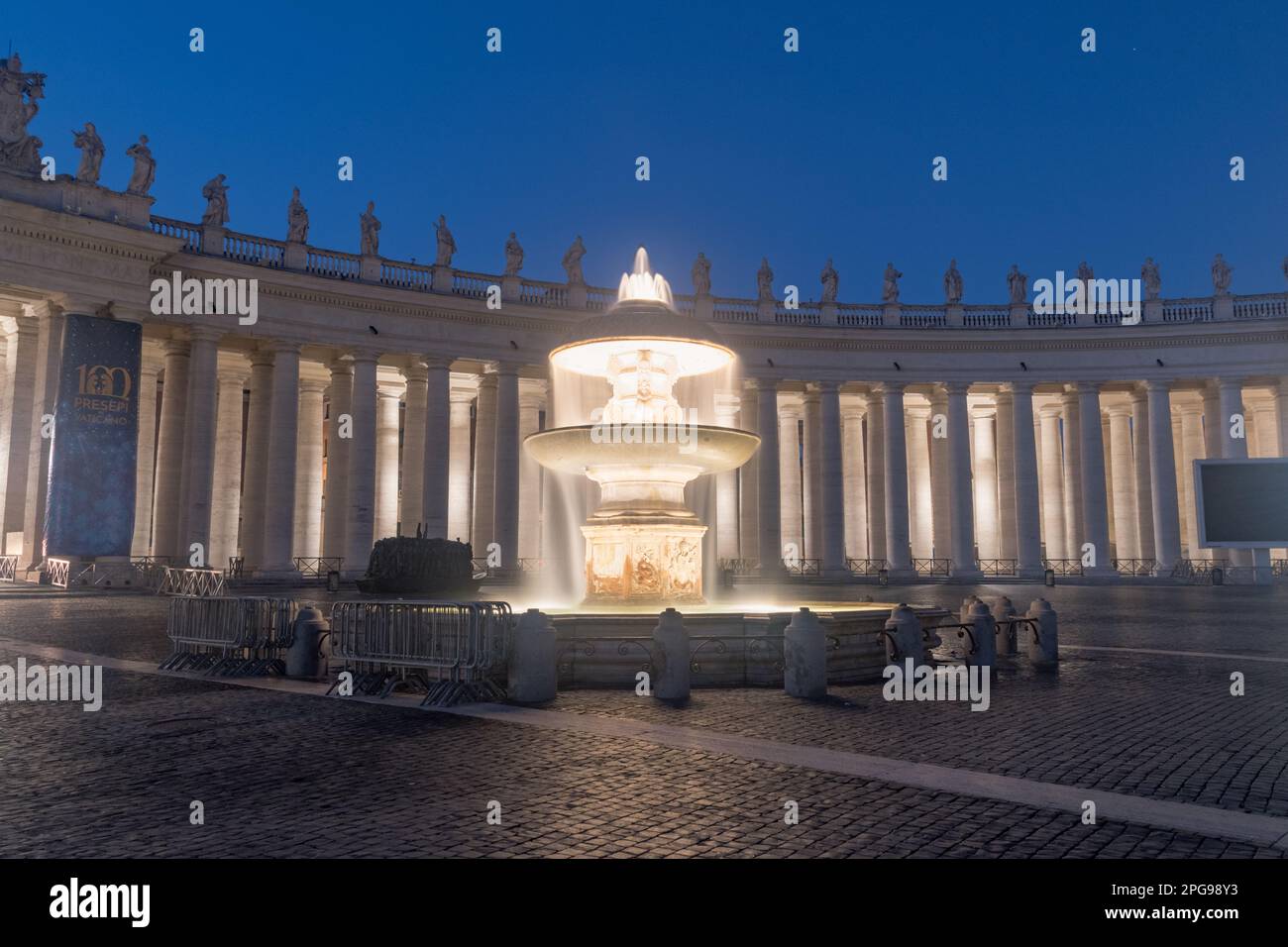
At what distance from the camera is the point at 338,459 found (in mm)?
51844

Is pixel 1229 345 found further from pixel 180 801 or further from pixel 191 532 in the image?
pixel 180 801

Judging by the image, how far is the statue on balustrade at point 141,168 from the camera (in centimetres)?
4259

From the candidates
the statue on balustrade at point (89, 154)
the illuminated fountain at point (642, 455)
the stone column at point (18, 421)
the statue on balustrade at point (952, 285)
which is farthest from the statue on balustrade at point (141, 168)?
the statue on balustrade at point (952, 285)

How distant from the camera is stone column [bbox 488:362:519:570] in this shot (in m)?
51.2

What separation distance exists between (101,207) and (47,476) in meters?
12.1

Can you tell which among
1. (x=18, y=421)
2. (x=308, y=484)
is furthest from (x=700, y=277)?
(x=18, y=421)

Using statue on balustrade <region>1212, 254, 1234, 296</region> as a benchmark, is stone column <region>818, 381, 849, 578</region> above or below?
below

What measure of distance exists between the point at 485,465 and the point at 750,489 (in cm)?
1609

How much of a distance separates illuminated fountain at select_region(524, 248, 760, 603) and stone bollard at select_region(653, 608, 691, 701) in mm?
6290

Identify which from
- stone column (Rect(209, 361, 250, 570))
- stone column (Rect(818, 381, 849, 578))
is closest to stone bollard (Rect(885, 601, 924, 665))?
stone column (Rect(818, 381, 849, 578))

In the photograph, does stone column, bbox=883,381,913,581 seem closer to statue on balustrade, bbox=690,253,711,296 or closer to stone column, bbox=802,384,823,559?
stone column, bbox=802,384,823,559

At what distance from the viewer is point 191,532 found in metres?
43.4
